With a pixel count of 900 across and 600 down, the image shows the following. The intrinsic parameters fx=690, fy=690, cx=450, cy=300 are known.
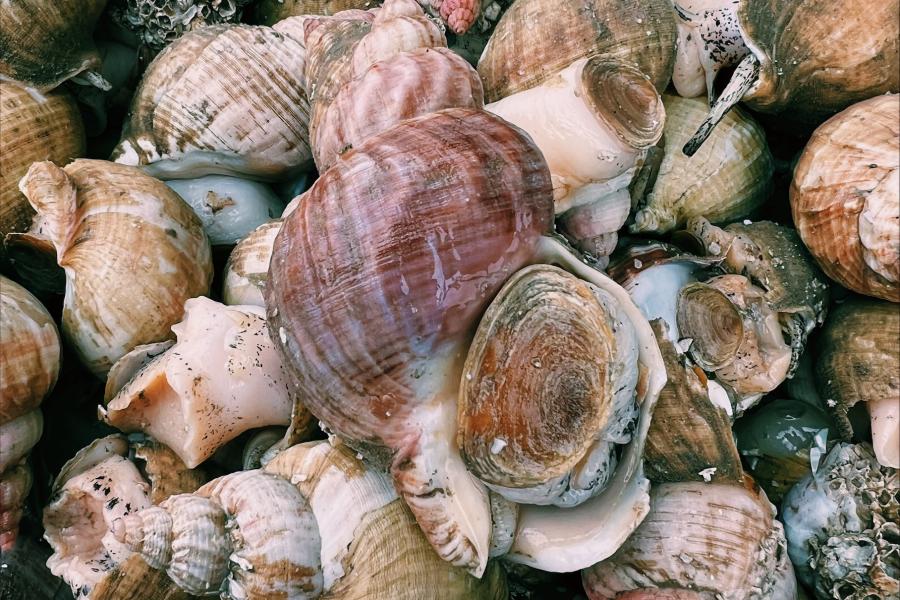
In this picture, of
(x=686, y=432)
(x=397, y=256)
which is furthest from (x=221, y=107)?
(x=686, y=432)

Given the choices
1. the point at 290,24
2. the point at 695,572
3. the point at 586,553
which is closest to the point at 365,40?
the point at 290,24

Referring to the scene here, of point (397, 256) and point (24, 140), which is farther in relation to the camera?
point (24, 140)

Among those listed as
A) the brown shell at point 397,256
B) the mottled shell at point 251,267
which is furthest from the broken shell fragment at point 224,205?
the brown shell at point 397,256

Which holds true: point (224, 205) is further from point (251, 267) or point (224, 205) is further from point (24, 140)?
point (24, 140)

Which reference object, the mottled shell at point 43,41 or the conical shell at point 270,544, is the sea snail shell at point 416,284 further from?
the mottled shell at point 43,41

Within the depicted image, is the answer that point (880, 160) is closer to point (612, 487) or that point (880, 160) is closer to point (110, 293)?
point (612, 487)

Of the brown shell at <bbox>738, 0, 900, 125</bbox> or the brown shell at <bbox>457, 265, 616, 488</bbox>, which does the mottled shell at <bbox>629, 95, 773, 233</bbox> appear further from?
the brown shell at <bbox>457, 265, 616, 488</bbox>
